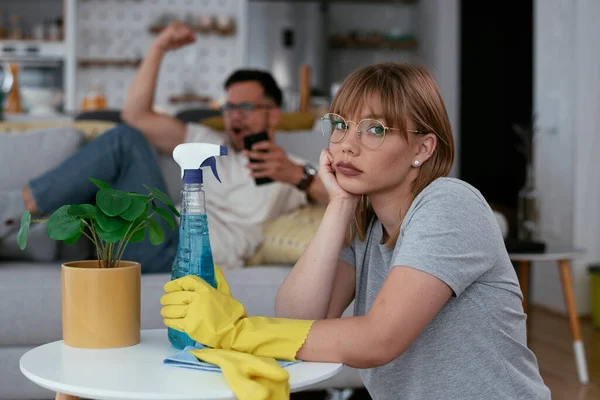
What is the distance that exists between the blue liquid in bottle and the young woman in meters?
0.05

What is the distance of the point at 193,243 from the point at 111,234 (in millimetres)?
128

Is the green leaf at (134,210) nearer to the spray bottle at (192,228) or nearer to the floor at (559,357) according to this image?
the spray bottle at (192,228)

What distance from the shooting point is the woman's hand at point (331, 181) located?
4.29 ft

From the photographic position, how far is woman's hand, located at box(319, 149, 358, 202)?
131 cm

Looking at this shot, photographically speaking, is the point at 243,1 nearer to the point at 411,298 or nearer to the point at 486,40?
the point at 486,40

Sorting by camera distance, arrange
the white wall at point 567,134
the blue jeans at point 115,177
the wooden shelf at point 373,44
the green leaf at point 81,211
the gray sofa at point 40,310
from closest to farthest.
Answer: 1. the green leaf at point 81,211
2. the gray sofa at point 40,310
3. the blue jeans at point 115,177
4. the white wall at point 567,134
5. the wooden shelf at point 373,44

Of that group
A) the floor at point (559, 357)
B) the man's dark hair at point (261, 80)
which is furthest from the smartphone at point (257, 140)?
the floor at point (559, 357)

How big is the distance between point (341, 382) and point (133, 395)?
136cm

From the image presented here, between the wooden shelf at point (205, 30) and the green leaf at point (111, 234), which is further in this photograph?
the wooden shelf at point (205, 30)

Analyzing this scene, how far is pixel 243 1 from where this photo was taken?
7398 millimetres

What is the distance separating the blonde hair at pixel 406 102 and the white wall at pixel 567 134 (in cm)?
307

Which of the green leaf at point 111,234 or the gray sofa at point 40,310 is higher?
the green leaf at point 111,234

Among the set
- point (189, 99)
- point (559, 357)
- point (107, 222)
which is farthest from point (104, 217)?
point (189, 99)

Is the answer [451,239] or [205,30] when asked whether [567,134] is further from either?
[205,30]
